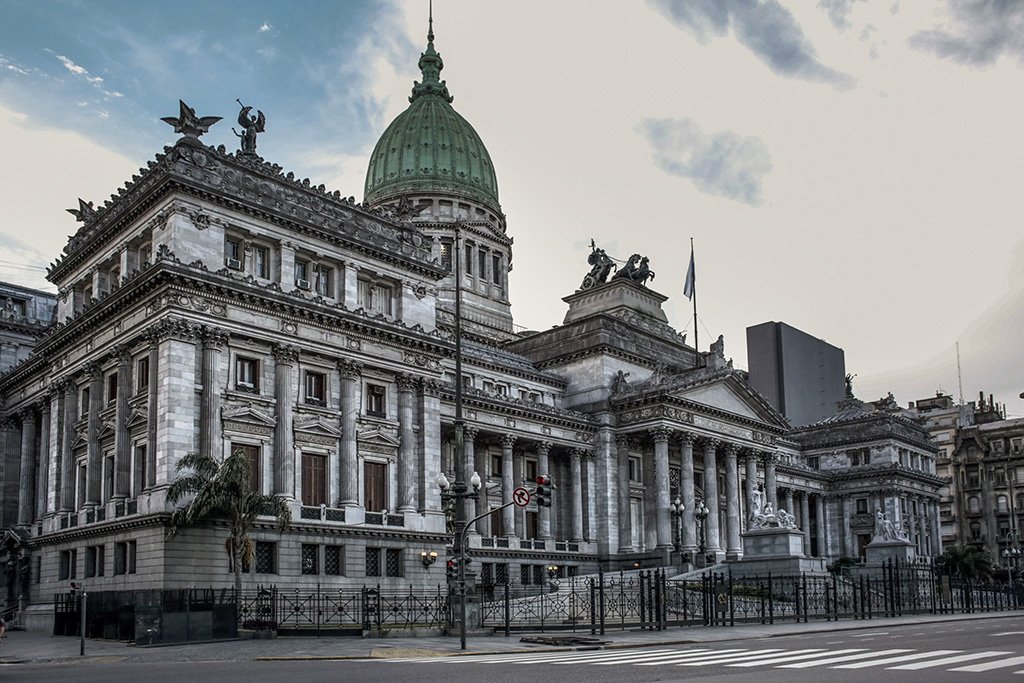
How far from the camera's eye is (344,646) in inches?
1475

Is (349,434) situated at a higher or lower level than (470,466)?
higher

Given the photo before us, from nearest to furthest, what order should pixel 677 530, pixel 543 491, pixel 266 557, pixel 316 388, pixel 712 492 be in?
pixel 543 491 < pixel 266 557 < pixel 316 388 < pixel 677 530 < pixel 712 492

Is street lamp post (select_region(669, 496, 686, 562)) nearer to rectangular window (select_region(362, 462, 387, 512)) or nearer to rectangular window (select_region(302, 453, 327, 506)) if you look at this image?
rectangular window (select_region(362, 462, 387, 512))

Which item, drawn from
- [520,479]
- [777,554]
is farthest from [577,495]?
[777,554]

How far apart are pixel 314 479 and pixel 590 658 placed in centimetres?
2809

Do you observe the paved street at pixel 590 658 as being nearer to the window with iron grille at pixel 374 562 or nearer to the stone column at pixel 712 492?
the window with iron grille at pixel 374 562

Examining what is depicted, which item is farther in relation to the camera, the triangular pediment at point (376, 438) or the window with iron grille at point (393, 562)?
the triangular pediment at point (376, 438)

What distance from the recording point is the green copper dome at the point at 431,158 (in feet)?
349

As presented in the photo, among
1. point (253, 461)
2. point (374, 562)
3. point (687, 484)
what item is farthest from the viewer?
point (687, 484)

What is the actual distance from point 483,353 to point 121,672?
177 ft

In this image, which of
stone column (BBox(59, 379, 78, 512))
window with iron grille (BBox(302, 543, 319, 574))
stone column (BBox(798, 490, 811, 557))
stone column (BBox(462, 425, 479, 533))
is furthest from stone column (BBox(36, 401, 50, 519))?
stone column (BBox(798, 490, 811, 557))

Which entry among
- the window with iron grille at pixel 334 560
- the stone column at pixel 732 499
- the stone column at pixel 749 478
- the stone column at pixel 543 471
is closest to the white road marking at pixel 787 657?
the window with iron grille at pixel 334 560

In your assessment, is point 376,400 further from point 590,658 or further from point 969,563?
point 969,563

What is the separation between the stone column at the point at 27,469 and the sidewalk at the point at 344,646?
20.8 m
